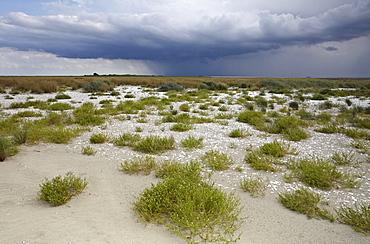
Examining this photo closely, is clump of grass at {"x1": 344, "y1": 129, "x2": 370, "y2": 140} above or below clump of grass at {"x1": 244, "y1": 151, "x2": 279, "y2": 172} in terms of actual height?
above

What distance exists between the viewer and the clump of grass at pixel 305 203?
→ 4.08m

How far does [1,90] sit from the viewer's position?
25.7 meters

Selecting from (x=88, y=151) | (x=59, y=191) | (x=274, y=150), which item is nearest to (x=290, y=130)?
(x=274, y=150)

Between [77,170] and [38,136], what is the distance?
3429 millimetres

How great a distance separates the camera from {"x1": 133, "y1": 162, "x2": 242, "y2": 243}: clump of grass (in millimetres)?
3473

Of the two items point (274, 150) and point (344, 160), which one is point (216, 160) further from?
point (344, 160)

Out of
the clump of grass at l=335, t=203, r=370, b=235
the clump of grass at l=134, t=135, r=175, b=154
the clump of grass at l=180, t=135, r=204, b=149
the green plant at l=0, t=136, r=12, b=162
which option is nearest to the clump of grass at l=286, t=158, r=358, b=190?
the clump of grass at l=335, t=203, r=370, b=235

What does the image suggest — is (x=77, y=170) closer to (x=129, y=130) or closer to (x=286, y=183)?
(x=129, y=130)

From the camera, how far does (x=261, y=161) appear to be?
6230 millimetres

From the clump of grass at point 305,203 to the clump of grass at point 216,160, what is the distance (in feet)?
5.43

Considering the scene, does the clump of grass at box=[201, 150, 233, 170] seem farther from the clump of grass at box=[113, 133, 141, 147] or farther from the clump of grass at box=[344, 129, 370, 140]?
the clump of grass at box=[344, 129, 370, 140]

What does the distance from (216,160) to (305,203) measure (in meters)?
2.42

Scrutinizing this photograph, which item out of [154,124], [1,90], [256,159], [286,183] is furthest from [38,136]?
[1,90]

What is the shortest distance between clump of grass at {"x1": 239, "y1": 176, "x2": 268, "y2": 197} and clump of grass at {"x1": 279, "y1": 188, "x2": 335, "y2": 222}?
40cm
